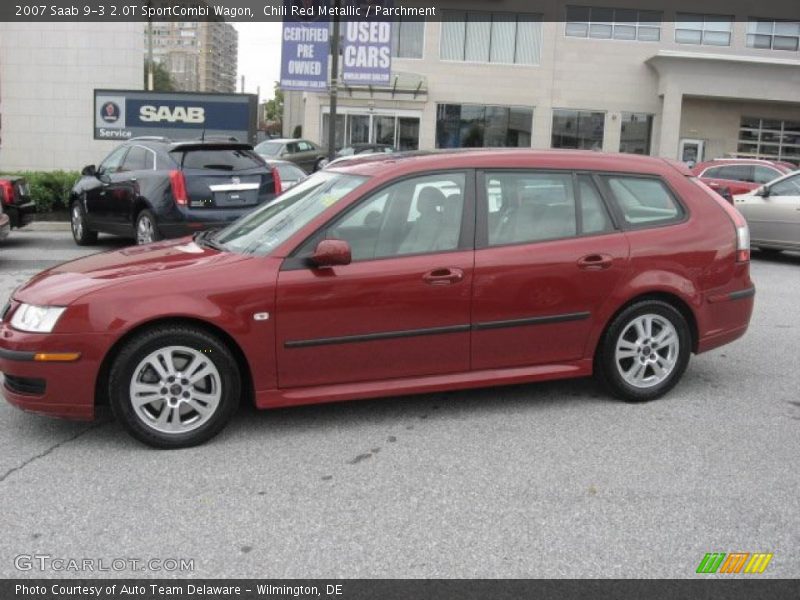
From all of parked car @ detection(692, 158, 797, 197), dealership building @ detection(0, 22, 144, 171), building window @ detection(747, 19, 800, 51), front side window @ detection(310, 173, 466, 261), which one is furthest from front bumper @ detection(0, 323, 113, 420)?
building window @ detection(747, 19, 800, 51)

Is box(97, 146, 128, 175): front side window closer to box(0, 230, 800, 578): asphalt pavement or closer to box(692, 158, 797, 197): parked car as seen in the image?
box(0, 230, 800, 578): asphalt pavement

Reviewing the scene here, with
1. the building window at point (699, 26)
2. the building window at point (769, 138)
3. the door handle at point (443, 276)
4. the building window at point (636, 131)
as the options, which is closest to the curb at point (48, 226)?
the door handle at point (443, 276)

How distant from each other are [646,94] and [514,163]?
33.3 m

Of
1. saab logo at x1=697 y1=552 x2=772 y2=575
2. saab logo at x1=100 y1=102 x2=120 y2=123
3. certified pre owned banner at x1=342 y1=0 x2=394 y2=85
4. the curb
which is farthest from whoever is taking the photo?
saab logo at x1=100 y1=102 x2=120 y2=123

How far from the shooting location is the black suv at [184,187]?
1035 centimetres

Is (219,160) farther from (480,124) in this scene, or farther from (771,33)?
(771,33)

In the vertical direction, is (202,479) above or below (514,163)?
below

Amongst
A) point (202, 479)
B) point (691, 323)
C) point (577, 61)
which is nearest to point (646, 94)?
point (577, 61)

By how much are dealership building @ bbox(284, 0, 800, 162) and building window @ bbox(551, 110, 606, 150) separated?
0.05 metres

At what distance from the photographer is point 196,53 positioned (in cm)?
11200

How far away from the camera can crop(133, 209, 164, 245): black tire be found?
10.6 metres
